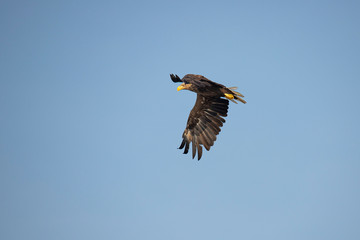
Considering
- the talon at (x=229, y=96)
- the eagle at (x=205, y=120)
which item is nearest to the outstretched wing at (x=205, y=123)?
the eagle at (x=205, y=120)

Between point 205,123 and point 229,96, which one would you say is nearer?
point 229,96

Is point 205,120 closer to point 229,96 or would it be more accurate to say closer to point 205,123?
point 205,123

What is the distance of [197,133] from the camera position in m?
22.1

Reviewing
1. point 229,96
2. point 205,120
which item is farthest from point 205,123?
point 229,96

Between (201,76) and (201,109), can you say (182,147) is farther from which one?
A: (201,76)

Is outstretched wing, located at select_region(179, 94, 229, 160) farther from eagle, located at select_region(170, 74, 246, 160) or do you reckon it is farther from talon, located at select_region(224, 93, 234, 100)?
talon, located at select_region(224, 93, 234, 100)

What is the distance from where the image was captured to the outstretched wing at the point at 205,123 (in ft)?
70.9

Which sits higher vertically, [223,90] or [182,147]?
[223,90]

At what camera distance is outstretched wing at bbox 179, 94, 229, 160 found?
21609 millimetres

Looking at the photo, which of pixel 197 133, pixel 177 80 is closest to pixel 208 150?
pixel 197 133

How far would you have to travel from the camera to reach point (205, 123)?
22.1m

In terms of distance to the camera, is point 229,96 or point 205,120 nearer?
point 229,96

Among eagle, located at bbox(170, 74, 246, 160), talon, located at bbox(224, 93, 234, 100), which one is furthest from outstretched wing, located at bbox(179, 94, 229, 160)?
talon, located at bbox(224, 93, 234, 100)

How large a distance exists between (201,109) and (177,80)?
17.2ft
